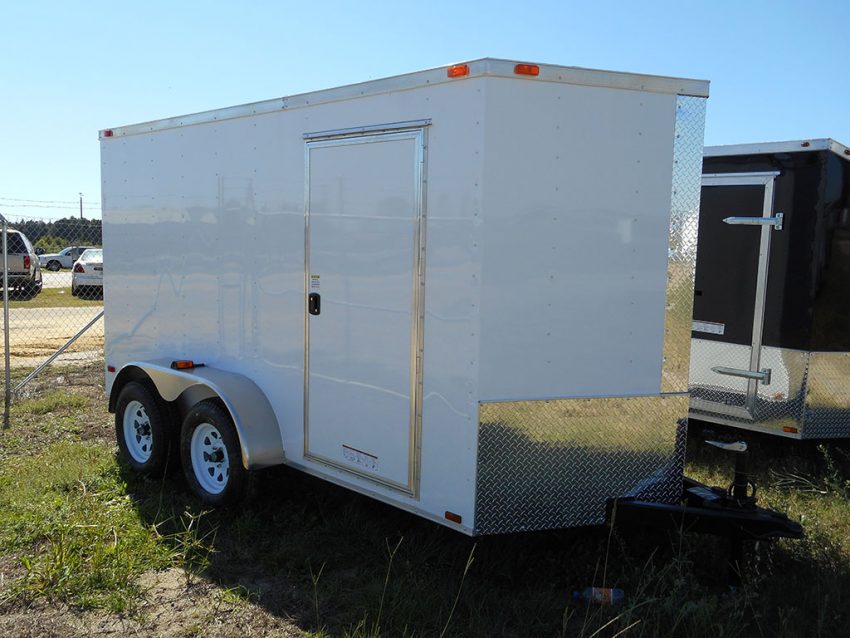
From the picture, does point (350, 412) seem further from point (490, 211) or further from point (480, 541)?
point (490, 211)

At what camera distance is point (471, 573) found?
4.41 meters

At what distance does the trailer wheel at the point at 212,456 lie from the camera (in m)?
5.22

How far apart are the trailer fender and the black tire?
20cm

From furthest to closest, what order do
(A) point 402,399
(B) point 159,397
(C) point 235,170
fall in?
(B) point 159,397, (C) point 235,170, (A) point 402,399

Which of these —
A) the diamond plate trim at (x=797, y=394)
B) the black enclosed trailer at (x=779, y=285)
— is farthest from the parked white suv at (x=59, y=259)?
the diamond plate trim at (x=797, y=394)

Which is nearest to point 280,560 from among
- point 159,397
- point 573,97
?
point 159,397

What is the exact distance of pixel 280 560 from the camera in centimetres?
462

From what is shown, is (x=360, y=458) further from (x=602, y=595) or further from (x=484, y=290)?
(x=602, y=595)

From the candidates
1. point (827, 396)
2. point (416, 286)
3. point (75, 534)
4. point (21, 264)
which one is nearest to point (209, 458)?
point (75, 534)

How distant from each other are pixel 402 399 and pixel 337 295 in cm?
76

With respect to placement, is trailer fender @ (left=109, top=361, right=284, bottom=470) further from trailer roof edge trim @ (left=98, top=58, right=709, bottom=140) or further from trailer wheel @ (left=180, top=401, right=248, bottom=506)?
trailer roof edge trim @ (left=98, top=58, right=709, bottom=140)

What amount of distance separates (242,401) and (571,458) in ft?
7.04

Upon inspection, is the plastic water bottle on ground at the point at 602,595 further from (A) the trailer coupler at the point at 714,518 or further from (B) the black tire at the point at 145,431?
(B) the black tire at the point at 145,431

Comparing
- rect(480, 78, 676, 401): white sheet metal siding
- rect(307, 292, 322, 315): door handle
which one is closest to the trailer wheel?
rect(307, 292, 322, 315): door handle
